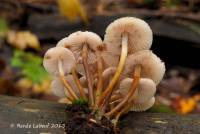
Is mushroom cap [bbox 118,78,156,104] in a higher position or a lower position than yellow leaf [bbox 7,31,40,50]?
lower

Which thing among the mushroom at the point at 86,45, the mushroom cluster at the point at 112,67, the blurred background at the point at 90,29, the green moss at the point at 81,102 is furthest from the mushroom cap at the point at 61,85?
the blurred background at the point at 90,29

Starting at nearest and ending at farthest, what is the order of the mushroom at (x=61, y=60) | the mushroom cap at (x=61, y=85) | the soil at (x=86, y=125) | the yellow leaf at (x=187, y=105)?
1. the soil at (x=86, y=125)
2. the mushroom at (x=61, y=60)
3. the mushroom cap at (x=61, y=85)
4. the yellow leaf at (x=187, y=105)

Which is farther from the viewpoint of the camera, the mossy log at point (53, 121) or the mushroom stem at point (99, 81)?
the mushroom stem at point (99, 81)

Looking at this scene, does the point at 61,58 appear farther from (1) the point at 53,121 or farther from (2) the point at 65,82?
(1) the point at 53,121

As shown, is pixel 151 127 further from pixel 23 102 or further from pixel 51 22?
pixel 51 22

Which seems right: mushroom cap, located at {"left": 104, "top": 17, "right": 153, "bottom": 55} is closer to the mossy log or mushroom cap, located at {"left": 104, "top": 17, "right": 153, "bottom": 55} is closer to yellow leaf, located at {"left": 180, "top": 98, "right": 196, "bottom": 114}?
the mossy log

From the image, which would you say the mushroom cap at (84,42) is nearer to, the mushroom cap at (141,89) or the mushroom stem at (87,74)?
the mushroom stem at (87,74)

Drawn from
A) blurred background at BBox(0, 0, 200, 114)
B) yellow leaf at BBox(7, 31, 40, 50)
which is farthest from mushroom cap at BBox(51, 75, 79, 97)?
yellow leaf at BBox(7, 31, 40, 50)
